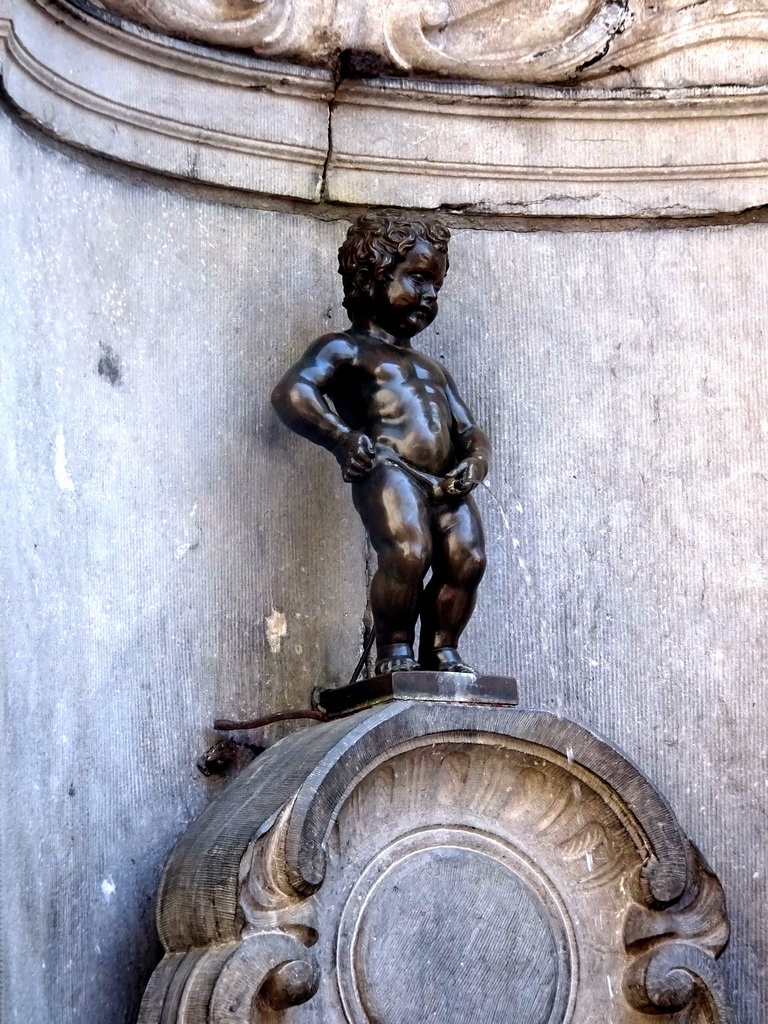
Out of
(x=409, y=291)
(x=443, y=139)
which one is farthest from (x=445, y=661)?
(x=443, y=139)

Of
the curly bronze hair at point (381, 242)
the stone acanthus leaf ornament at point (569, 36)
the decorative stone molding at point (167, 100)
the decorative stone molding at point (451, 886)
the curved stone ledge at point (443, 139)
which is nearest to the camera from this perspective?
the decorative stone molding at point (451, 886)

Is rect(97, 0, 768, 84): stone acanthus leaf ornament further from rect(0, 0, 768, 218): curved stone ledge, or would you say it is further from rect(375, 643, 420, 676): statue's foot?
rect(375, 643, 420, 676): statue's foot

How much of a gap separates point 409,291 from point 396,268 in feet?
0.16

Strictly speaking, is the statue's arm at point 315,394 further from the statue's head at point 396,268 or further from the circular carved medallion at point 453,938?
the circular carved medallion at point 453,938

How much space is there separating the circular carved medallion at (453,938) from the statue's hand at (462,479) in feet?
1.97

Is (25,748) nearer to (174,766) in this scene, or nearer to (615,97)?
(174,766)

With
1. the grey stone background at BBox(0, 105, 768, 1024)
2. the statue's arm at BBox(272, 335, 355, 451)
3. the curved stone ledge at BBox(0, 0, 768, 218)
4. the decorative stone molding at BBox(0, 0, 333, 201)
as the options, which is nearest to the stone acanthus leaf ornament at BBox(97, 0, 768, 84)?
the curved stone ledge at BBox(0, 0, 768, 218)

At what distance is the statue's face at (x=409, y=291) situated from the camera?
325 cm

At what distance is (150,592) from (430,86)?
1.28 metres

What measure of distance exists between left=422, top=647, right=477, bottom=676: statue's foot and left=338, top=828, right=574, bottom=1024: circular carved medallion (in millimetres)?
303

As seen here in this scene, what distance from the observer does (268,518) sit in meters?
3.48

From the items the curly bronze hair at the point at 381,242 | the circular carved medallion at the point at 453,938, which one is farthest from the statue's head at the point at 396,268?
the circular carved medallion at the point at 453,938

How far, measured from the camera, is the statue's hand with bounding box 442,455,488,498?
312cm

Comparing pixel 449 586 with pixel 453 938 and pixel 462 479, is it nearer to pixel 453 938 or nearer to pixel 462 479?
pixel 462 479
